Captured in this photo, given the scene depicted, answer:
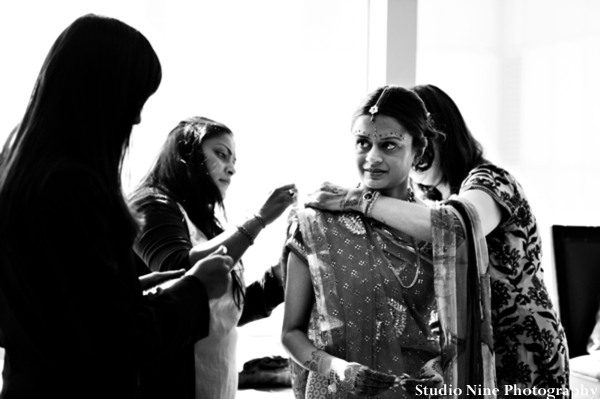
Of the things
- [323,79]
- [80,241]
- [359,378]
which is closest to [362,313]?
[359,378]

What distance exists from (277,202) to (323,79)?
2.32 metres

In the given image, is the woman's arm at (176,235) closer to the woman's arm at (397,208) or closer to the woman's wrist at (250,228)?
the woman's wrist at (250,228)

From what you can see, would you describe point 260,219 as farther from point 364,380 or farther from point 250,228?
point 364,380

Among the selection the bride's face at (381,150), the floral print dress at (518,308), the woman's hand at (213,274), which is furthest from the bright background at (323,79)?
the woman's hand at (213,274)

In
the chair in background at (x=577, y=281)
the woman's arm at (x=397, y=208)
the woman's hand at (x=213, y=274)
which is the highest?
the woman's arm at (x=397, y=208)

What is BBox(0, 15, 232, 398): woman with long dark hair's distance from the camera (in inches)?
43.1

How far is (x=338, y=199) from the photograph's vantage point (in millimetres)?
1812

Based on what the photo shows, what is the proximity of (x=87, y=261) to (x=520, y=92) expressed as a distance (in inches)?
145

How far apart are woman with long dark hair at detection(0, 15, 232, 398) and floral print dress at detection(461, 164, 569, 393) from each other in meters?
1.01

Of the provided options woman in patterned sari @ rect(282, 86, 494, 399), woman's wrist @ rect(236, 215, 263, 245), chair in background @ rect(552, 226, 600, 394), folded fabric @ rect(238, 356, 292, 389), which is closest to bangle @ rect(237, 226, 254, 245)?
woman's wrist @ rect(236, 215, 263, 245)

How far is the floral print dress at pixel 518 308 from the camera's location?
192cm

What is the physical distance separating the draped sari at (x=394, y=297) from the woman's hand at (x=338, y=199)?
0.9 inches

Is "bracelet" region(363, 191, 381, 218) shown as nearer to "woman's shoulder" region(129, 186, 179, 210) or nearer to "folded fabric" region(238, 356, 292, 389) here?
"woman's shoulder" region(129, 186, 179, 210)

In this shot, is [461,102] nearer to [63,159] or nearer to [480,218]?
[480,218]
